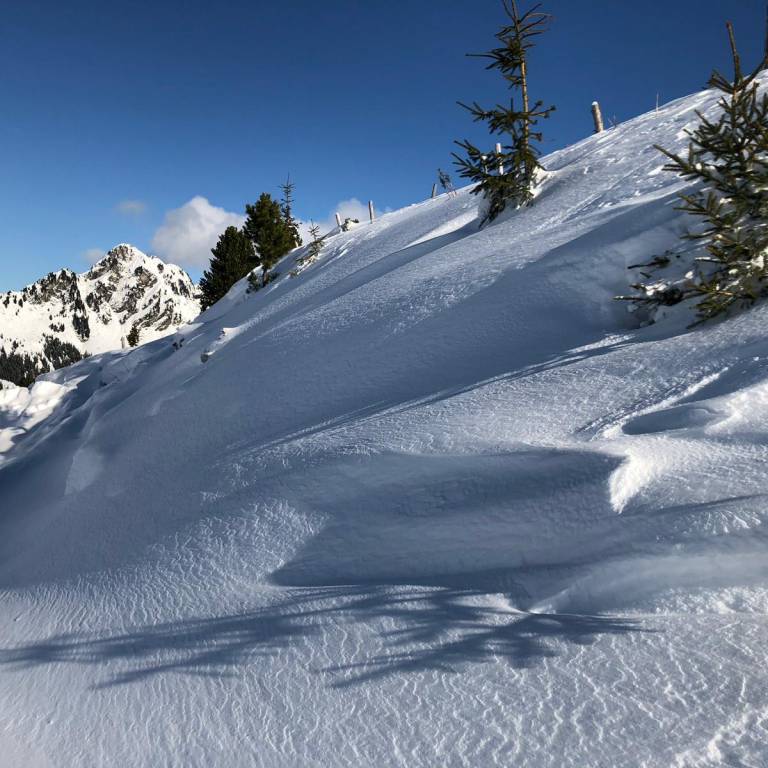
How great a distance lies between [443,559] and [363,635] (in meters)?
0.64

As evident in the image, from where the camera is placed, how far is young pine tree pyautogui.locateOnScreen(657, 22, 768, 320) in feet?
14.4

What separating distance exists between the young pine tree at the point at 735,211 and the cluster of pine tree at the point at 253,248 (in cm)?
1737

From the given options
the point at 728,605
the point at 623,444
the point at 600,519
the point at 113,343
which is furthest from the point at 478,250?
the point at 113,343

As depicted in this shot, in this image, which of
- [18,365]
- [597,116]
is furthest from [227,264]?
[18,365]

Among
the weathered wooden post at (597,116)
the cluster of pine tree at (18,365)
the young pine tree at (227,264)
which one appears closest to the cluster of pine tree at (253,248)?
the young pine tree at (227,264)

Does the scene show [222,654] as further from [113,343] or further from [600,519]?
Result: [113,343]

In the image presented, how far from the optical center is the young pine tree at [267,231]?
81.9ft

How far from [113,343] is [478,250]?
219853 millimetres

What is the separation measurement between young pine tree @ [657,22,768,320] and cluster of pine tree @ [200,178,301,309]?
17.4 meters

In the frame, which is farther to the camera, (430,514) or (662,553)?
(430,514)

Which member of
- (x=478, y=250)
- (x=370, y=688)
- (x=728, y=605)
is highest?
(x=478, y=250)

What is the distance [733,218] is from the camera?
4512 mm

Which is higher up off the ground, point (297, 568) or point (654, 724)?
point (297, 568)

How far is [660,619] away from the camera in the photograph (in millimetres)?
2172
